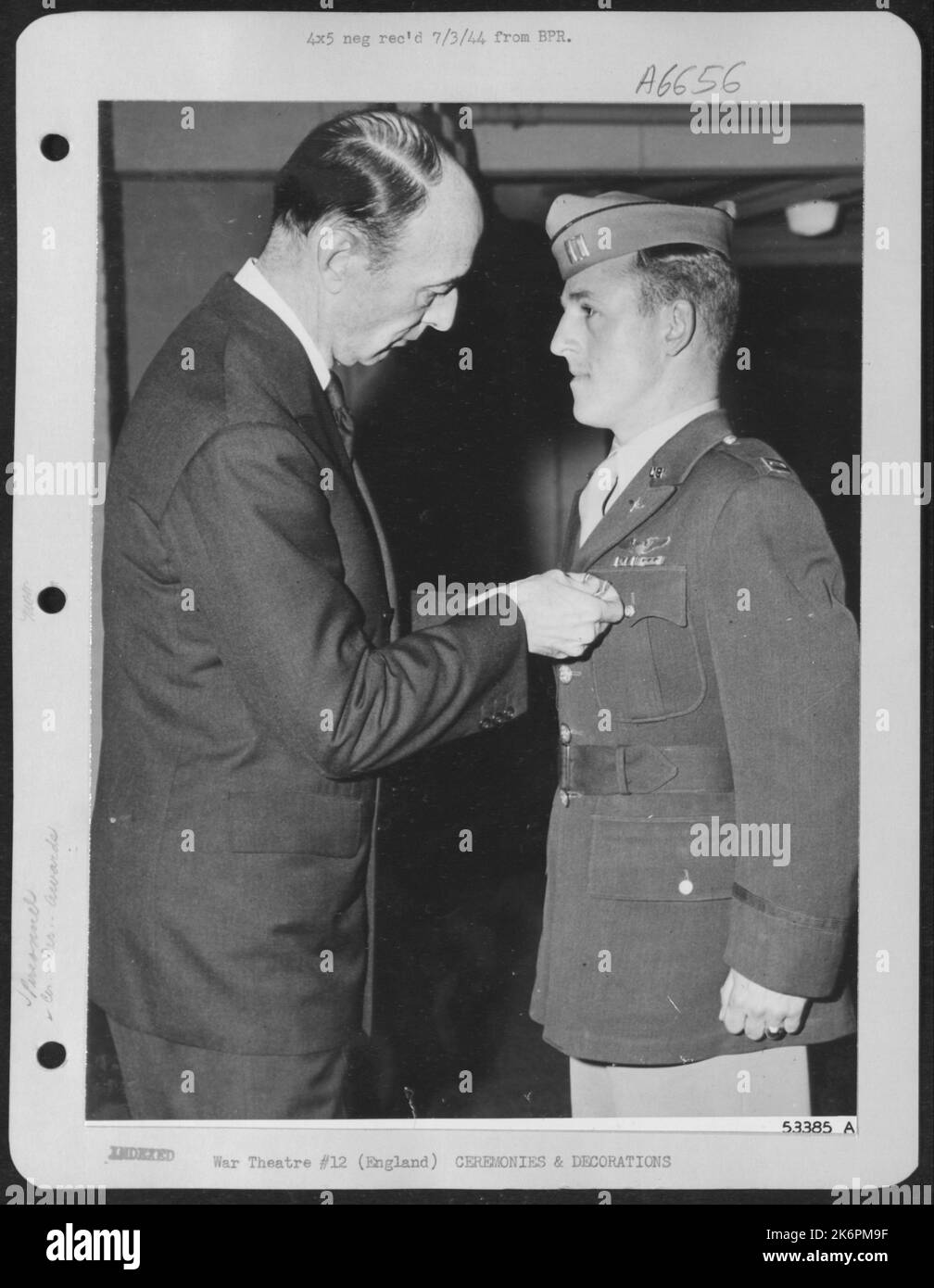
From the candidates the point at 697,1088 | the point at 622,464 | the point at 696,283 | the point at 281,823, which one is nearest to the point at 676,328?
the point at 696,283

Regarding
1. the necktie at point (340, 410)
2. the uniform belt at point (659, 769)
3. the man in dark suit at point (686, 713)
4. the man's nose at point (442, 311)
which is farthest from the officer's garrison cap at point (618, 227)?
the uniform belt at point (659, 769)

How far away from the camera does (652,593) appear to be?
49.4 inches

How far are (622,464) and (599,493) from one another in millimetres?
42

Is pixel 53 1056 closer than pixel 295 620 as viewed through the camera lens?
No

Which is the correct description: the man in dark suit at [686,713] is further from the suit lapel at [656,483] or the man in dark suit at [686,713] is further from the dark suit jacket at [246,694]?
the dark suit jacket at [246,694]

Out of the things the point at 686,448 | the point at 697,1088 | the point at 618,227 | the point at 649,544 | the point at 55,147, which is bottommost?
the point at 697,1088

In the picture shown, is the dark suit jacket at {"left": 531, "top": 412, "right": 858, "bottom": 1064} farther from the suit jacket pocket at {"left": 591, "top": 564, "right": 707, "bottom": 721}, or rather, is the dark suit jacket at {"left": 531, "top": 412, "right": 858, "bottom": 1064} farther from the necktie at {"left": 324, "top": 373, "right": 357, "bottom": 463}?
the necktie at {"left": 324, "top": 373, "right": 357, "bottom": 463}

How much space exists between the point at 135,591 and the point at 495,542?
16.5 inches

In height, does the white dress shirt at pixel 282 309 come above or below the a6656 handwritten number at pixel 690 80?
below

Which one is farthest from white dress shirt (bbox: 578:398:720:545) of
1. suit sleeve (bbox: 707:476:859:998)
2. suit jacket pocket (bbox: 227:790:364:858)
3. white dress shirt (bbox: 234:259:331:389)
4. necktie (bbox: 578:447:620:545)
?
suit jacket pocket (bbox: 227:790:364:858)

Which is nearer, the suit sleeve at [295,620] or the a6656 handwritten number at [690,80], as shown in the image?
the suit sleeve at [295,620]

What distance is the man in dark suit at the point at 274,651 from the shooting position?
1.21 meters

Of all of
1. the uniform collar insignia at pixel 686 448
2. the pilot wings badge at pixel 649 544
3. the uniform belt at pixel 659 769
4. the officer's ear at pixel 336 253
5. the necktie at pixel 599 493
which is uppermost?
the officer's ear at pixel 336 253

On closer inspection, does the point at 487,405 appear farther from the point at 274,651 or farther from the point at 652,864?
the point at 652,864
